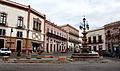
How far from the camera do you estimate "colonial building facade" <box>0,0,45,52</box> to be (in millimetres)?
34656

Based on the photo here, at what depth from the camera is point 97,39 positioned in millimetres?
56125

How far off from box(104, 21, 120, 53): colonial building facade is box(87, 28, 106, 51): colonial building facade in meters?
2.21

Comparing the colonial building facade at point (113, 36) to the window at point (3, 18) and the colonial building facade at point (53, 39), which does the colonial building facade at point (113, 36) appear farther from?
the window at point (3, 18)

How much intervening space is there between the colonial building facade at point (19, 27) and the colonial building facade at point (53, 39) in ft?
12.8

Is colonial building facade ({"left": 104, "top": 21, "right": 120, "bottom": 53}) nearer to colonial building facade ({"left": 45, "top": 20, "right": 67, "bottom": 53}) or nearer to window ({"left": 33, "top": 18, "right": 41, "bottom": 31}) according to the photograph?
colonial building facade ({"left": 45, "top": 20, "right": 67, "bottom": 53})

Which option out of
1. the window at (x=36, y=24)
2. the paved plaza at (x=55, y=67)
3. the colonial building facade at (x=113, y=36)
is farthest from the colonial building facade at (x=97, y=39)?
the paved plaza at (x=55, y=67)

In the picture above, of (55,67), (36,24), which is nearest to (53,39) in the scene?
(36,24)

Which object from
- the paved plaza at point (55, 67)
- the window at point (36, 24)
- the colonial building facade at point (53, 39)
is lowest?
the paved plaza at point (55, 67)

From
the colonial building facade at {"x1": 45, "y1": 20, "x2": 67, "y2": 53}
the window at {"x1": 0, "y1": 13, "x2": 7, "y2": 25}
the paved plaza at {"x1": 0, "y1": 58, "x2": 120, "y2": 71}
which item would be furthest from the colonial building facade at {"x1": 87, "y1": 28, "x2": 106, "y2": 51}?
the paved plaza at {"x1": 0, "y1": 58, "x2": 120, "y2": 71}

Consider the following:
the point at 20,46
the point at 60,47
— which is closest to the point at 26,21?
the point at 20,46

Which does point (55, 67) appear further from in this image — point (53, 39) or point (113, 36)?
point (113, 36)

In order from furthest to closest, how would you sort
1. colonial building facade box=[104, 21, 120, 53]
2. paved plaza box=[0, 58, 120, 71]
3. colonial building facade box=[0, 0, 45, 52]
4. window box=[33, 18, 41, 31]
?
colonial building facade box=[104, 21, 120, 53] → window box=[33, 18, 41, 31] → colonial building facade box=[0, 0, 45, 52] → paved plaza box=[0, 58, 120, 71]

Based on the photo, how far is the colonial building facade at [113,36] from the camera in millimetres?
46781

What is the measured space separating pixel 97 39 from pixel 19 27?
2712 cm
